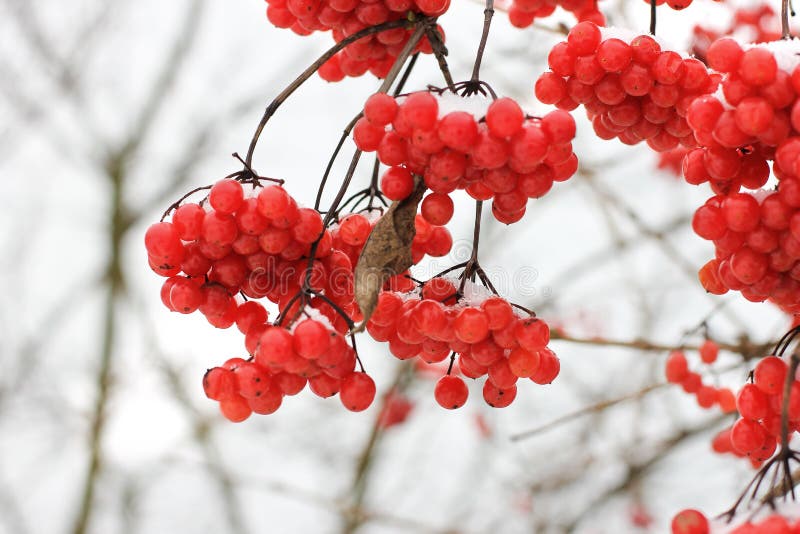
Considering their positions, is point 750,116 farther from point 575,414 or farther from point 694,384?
point 694,384

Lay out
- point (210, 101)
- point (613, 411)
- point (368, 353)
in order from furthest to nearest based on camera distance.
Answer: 1. point (368, 353)
2. point (210, 101)
3. point (613, 411)

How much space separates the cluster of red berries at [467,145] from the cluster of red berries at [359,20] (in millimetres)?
148

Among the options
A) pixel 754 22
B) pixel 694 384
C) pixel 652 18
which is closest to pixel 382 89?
pixel 652 18

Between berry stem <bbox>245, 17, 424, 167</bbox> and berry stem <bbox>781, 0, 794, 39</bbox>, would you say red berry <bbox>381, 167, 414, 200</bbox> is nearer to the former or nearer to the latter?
berry stem <bbox>245, 17, 424, 167</bbox>

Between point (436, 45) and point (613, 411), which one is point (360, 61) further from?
point (613, 411)

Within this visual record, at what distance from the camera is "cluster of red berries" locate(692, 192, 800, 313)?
52 cm

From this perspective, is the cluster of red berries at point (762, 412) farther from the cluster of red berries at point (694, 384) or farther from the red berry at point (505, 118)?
the cluster of red berries at point (694, 384)

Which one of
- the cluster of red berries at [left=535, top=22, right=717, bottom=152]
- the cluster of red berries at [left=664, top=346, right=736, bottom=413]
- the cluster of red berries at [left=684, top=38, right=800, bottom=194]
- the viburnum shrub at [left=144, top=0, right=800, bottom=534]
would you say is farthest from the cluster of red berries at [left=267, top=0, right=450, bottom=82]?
the cluster of red berries at [left=664, top=346, right=736, bottom=413]

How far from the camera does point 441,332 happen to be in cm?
63

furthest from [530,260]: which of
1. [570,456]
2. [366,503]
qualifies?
[366,503]

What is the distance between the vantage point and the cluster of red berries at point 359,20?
2.29 feet

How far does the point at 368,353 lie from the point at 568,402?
Answer: 3.09 ft

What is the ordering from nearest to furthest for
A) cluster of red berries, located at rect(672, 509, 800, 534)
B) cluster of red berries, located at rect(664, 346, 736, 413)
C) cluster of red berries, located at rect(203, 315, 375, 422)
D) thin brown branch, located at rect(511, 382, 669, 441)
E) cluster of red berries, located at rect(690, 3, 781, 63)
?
cluster of red berries, located at rect(672, 509, 800, 534)
cluster of red berries, located at rect(203, 315, 375, 422)
thin brown branch, located at rect(511, 382, 669, 441)
cluster of red berries, located at rect(664, 346, 736, 413)
cluster of red berries, located at rect(690, 3, 781, 63)

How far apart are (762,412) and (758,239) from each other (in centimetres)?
15
